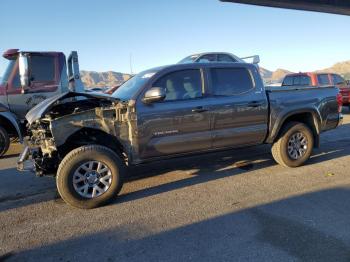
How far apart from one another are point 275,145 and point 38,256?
4.46m

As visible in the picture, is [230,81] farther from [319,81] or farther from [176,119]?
[319,81]

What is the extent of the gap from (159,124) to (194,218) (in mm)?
1583

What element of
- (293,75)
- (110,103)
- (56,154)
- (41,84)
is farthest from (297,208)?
(293,75)

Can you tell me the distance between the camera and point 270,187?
5.55m

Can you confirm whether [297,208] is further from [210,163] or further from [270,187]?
[210,163]

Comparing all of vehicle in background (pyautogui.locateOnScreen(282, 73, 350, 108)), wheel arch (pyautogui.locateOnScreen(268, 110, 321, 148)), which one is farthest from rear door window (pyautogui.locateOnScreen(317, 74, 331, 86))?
wheel arch (pyautogui.locateOnScreen(268, 110, 321, 148))

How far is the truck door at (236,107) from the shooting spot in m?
5.96

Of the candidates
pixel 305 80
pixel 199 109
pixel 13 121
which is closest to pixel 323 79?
pixel 305 80

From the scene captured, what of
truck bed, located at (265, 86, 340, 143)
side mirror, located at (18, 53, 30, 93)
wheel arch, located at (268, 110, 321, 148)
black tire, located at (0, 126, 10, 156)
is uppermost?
side mirror, located at (18, 53, 30, 93)

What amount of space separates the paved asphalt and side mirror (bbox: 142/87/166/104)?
1.36 metres

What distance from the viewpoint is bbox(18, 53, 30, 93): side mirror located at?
316 inches

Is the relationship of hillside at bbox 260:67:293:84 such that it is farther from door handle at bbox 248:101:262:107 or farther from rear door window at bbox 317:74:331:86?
rear door window at bbox 317:74:331:86

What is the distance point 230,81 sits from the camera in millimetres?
6207

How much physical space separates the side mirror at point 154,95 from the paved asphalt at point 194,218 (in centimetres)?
136
